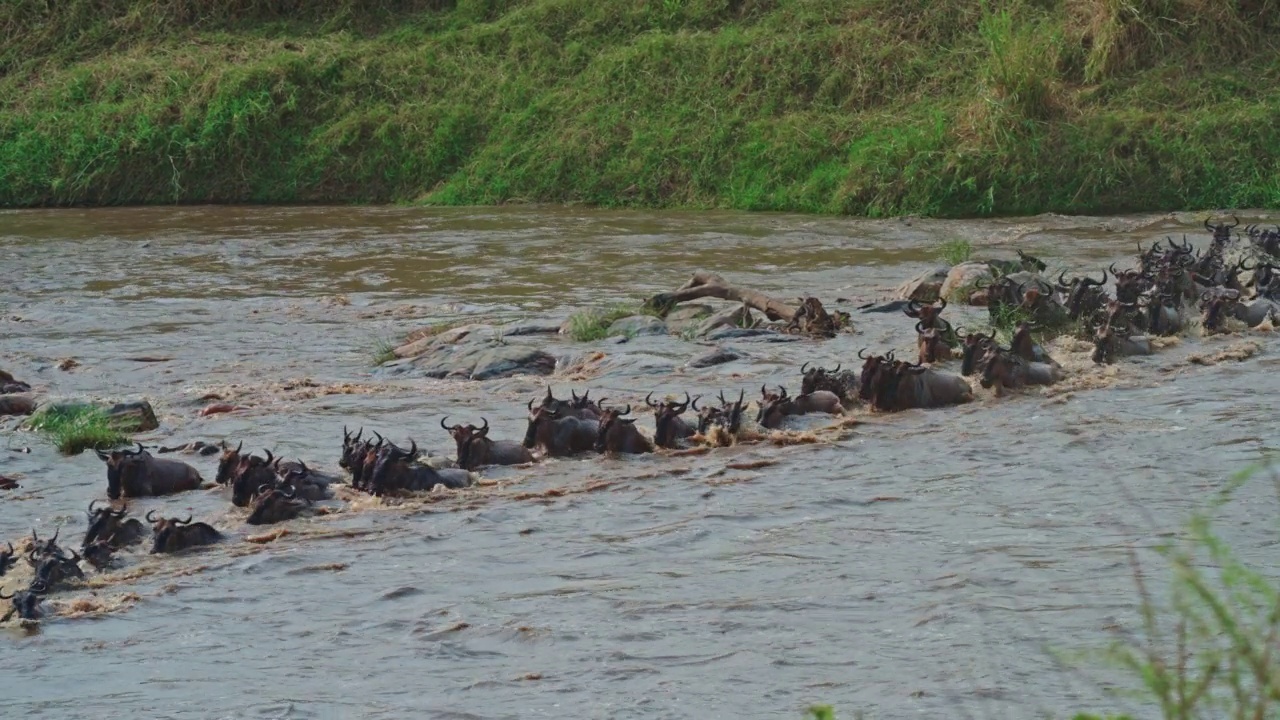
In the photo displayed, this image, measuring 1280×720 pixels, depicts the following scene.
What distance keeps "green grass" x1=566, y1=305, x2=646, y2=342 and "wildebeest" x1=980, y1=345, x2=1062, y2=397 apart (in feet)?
9.77

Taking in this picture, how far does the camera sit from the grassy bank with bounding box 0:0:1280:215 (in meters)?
18.1

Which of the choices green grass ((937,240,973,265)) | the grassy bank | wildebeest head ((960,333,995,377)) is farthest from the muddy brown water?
the grassy bank

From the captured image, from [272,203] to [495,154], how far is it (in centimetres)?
314

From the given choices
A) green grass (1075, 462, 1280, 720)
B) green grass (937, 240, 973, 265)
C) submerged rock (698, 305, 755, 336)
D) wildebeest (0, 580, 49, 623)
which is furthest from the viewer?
green grass (937, 240, 973, 265)

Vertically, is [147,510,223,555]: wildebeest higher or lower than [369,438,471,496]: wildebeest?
lower

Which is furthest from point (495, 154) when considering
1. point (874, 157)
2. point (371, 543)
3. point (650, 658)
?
point (650, 658)

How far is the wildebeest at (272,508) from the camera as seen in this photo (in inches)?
266

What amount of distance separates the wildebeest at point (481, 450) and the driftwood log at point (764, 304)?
369cm

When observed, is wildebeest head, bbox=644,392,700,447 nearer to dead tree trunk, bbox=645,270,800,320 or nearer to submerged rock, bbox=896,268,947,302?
dead tree trunk, bbox=645,270,800,320

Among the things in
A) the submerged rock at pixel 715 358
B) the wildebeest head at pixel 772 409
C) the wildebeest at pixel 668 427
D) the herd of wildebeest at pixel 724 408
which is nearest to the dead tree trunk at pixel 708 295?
the herd of wildebeest at pixel 724 408

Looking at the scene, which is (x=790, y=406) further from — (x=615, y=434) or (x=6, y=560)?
(x=6, y=560)

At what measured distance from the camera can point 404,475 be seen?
7.14 meters

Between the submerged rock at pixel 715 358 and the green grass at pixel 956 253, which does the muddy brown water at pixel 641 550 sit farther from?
the green grass at pixel 956 253

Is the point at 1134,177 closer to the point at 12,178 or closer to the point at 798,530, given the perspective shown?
the point at 798,530
